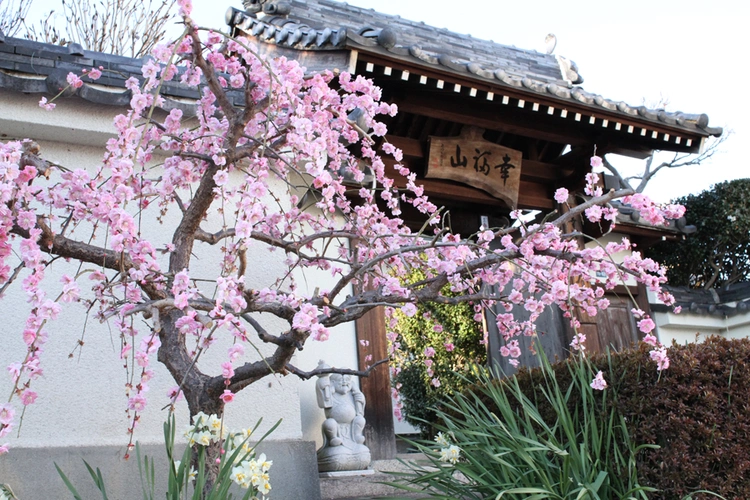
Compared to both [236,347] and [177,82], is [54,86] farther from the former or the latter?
[236,347]

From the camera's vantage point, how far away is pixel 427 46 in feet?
21.9

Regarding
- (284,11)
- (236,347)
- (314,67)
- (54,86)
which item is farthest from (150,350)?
(284,11)

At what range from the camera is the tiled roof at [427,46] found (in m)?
4.48

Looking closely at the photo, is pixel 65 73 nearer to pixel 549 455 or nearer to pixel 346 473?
pixel 346 473

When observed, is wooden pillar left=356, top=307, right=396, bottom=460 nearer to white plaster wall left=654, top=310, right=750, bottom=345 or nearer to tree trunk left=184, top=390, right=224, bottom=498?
tree trunk left=184, top=390, right=224, bottom=498

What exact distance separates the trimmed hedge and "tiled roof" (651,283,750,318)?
15.8ft

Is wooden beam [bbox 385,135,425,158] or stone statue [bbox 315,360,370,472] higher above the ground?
wooden beam [bbox 385,135,425,158]

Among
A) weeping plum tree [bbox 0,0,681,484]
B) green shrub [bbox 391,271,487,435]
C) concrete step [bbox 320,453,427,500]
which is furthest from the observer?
green shrub [bbox 391,271,487,435]

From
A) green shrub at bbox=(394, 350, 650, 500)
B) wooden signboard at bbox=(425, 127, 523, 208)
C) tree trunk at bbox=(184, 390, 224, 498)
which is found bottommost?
green shrub at bbox=(394, 350, 650, 500)

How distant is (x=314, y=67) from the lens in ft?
15.2

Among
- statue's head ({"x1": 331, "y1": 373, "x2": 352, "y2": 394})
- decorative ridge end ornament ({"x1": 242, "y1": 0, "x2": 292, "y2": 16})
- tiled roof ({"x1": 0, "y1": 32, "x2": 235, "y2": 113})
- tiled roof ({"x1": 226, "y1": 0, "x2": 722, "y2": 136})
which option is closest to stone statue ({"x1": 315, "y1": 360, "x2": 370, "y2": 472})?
statue's head ({"x1": 331, "y1": 373, "x2": 352, "y2": 394})

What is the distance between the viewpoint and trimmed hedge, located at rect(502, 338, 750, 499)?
2.69m

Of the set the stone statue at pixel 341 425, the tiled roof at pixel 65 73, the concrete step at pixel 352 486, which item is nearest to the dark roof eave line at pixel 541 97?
the tiled roof at pixel 65 73

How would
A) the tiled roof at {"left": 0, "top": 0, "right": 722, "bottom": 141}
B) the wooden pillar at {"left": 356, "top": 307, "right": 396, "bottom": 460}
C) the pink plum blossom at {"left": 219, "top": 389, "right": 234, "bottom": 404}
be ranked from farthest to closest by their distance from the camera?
the wooden pillar at {"left": 356, "top": 307, "right": 396, "bottom": 460} → the tiled roof at {"left": 0, "top": 0, "right": 722, "bottom": 141} → the pink plum blossom at {"left": 219, "top": 389, "right": 234, "bottom": 404}
